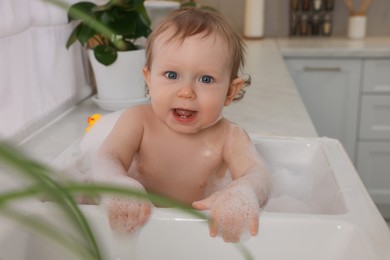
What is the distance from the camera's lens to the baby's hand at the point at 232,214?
651mm

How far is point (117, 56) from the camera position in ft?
4.59

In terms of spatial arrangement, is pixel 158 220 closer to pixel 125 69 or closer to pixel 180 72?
pixel 180 72

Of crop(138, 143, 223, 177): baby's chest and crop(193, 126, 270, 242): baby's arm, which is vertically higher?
crop(193, 126, 270, 242): baby's arm

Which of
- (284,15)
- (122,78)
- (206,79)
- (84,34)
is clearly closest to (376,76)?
(284,15)

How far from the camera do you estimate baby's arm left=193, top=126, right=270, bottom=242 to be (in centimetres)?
65

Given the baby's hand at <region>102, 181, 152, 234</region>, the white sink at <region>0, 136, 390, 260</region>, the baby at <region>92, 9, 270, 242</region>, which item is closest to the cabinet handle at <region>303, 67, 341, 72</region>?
the baby at <region>92, 9, 270, 242</region>

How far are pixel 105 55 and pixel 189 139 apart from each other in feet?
1.87

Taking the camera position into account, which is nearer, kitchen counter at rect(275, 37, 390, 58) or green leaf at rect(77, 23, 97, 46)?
green leaf at rect(77, 23, 97, 46)

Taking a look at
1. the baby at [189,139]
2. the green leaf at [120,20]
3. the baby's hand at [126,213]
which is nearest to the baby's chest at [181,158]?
the baby at [189,139]

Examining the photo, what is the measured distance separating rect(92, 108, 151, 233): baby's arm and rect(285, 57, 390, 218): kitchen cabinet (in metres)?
1.62

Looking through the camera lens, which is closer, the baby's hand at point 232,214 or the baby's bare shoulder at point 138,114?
the baby's hand at point 232,214

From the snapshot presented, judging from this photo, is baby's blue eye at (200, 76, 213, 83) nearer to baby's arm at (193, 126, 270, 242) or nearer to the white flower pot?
baby's arm at (193, 126, 270, 242)

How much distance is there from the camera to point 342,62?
7.79ft

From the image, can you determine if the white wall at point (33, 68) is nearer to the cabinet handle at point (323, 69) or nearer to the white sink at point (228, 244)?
the white sink at point (228, 244)
